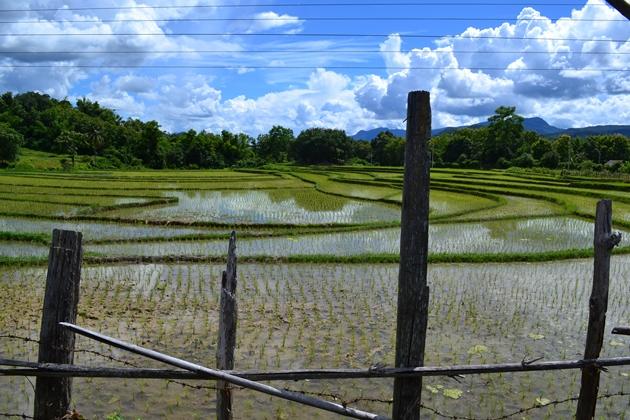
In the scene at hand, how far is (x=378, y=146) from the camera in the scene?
6594 cm

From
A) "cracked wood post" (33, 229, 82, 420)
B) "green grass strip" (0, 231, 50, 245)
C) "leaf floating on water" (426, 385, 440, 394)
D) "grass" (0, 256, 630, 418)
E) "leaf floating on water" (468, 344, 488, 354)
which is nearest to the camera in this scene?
"cracked wood post" (33, 229, 82, 420)

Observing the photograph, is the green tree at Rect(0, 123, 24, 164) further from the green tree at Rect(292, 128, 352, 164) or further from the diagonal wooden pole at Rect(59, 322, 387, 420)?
the diagonal wooden pole at Rect(59, 322, 387, 420)

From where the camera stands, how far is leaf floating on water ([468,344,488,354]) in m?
6.51

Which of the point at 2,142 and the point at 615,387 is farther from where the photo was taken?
the point at 2,142

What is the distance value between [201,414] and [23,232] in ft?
34.7

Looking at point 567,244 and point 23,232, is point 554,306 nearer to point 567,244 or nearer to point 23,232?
point 567,244

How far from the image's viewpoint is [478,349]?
21.6 ft

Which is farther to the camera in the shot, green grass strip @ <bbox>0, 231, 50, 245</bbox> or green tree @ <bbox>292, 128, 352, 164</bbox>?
green tree @ <bbox>292, 128, 352, 164</bbox>

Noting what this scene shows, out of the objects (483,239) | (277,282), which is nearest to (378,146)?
(483,239)

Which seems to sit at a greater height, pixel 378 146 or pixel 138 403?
pixel 378 146

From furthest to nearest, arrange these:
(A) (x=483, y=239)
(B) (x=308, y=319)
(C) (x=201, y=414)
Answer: (A) (x=483, y=239) < (B) (x=308, y=319) < (C) (x=201, y=414)

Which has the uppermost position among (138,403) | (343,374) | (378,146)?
(378,146)

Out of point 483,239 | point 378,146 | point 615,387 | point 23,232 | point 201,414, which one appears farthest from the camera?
point 378,146

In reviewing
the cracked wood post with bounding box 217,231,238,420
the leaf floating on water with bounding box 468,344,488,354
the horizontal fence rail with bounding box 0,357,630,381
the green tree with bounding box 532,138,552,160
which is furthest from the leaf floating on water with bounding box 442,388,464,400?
the green tree with bounding box 532,138,552,160
